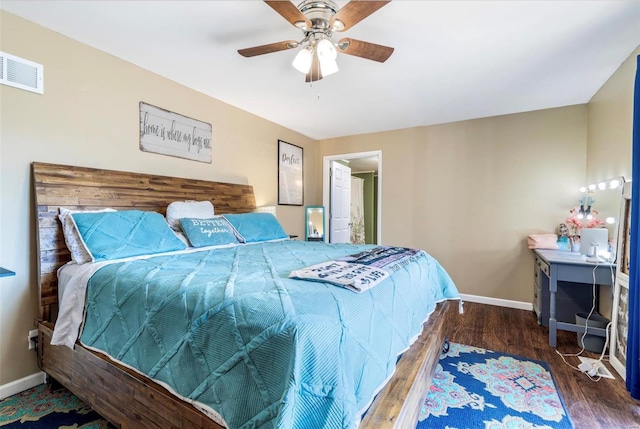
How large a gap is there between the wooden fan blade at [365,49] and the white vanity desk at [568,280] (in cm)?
224

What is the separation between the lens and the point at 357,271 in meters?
1.52

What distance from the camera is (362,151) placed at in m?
4.70

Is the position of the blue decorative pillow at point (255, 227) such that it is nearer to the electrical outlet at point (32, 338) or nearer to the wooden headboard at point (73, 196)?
the wooden headboard at point (73, 196)

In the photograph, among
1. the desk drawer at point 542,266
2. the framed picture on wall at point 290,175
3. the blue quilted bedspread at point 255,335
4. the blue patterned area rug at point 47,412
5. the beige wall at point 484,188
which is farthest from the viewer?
the framed picture on wall at point 290,175

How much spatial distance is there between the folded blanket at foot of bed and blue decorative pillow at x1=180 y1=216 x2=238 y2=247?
4.10 feet

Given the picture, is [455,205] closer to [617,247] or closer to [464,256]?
[464,256]

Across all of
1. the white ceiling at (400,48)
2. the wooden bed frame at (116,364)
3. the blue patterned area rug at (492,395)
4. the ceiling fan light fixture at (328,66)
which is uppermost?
the white ceiling at (400,48)

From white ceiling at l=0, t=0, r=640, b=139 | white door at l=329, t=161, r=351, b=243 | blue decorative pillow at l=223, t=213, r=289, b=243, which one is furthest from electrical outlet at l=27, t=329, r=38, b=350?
white door at l=329, t=161, r=351, b=243

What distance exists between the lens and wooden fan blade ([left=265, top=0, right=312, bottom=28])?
1.47 m

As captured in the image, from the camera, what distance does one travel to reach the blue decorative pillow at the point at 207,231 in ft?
8.04

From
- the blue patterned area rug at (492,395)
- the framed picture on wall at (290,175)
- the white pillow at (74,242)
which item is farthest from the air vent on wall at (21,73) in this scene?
the blue patterned area rug at (492,395)

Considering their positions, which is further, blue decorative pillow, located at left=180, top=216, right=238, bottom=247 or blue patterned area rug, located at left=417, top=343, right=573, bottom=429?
blue decorative pillow, located at left=180, top=216, right=238, bottom=247

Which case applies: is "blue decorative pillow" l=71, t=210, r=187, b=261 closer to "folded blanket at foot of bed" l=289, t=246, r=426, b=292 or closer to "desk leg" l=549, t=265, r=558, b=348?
"folded blanket at foot of bed" l=289, t=246, r=426, b=292

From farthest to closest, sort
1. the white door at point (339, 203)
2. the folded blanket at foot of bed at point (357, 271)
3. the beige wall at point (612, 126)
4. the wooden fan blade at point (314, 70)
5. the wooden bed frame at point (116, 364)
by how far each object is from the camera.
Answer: the white door at point (339, 203)
the beige wall at point (612, 126)
the wooden fan blade at point (314, 70)
the folded blanket at foot of bed at point (357, 271)
the wooden bed frame at point (116, 364)
